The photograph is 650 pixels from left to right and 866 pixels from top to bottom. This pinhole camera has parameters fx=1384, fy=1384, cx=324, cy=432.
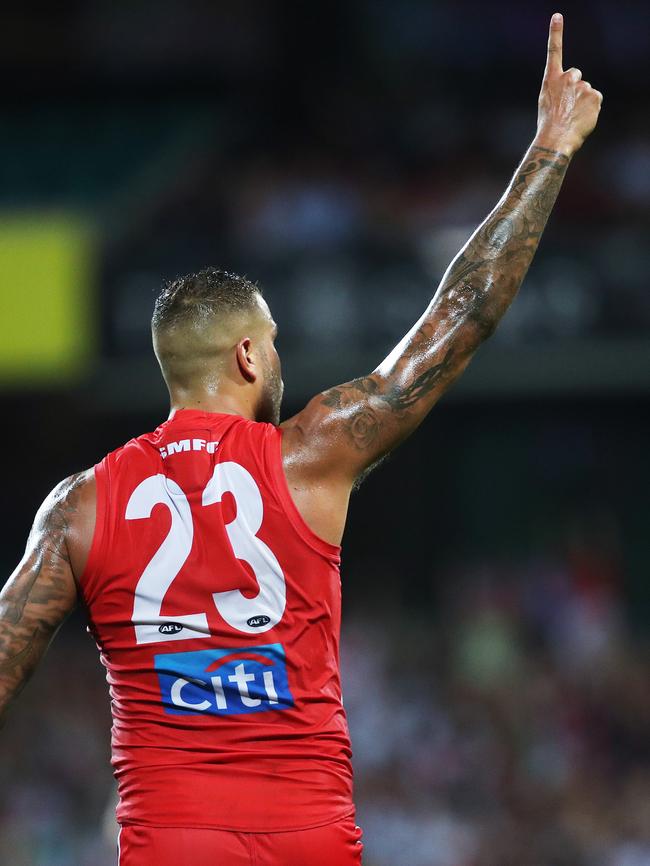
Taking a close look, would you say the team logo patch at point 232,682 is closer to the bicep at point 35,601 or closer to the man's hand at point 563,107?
the bicep at point 35,601

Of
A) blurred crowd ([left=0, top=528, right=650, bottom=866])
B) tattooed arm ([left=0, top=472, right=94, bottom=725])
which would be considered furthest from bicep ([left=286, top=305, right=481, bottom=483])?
blurred crowd ([left=0, top=528, right=650, bottom=866])

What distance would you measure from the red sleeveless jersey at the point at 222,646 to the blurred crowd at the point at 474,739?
17.7 ft

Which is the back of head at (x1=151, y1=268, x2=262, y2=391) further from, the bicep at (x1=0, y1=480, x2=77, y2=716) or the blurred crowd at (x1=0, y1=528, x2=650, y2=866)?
the blurred crowd at (x1=0, y1=528, x2=650, y2=866)

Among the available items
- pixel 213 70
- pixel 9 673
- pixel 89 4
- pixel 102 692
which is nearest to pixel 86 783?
pixel 102 692

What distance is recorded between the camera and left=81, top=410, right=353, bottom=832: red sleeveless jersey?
9.34 feet

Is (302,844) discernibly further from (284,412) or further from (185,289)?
(284,412)

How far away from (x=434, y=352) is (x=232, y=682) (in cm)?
83

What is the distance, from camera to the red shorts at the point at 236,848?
2.78 metres

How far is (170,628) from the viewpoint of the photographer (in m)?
2.91

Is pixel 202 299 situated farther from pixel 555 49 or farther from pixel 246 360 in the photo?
pixel 555 49

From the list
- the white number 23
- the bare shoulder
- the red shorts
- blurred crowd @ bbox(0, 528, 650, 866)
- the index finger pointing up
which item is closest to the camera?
the red shorts

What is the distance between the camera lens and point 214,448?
3027 millimetres

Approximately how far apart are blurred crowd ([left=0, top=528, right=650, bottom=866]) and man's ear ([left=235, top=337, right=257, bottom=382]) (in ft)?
17.9

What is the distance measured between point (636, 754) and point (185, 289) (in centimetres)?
753
